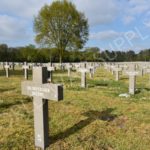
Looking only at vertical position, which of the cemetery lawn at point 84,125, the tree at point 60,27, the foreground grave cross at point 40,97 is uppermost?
the tree at point 60,27

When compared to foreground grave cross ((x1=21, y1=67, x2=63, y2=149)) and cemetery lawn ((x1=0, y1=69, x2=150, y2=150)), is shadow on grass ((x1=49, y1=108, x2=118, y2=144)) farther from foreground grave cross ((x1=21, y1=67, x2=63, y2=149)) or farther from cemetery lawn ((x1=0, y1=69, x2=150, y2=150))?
foreground grave cross ((x1=21, y1=67, x2=63, y2=149))

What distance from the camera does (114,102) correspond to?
9.10 m

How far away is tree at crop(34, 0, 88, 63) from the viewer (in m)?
41.3

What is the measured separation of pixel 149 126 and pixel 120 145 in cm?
146

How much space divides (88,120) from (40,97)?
2276mm

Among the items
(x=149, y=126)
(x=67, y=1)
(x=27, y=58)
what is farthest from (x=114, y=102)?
(x=27, y=58)

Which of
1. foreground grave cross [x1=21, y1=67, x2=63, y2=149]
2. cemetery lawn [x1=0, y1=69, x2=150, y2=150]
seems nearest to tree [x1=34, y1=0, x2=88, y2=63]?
cemetery lawn [x1=0, y1=69, x2=150, y2=150]

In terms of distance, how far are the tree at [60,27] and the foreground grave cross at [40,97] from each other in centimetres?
3673

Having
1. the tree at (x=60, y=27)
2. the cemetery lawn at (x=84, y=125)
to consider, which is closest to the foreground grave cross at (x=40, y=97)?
the cemetery lawn at (x=84, y=125)

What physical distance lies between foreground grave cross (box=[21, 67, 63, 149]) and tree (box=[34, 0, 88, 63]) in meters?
36.7

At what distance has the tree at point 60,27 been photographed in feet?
136

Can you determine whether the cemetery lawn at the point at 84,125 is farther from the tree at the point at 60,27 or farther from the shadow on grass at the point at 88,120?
the tree at the point at 60,27

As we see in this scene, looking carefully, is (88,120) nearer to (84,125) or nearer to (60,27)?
(84,125)

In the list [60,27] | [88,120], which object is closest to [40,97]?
[88,120]
